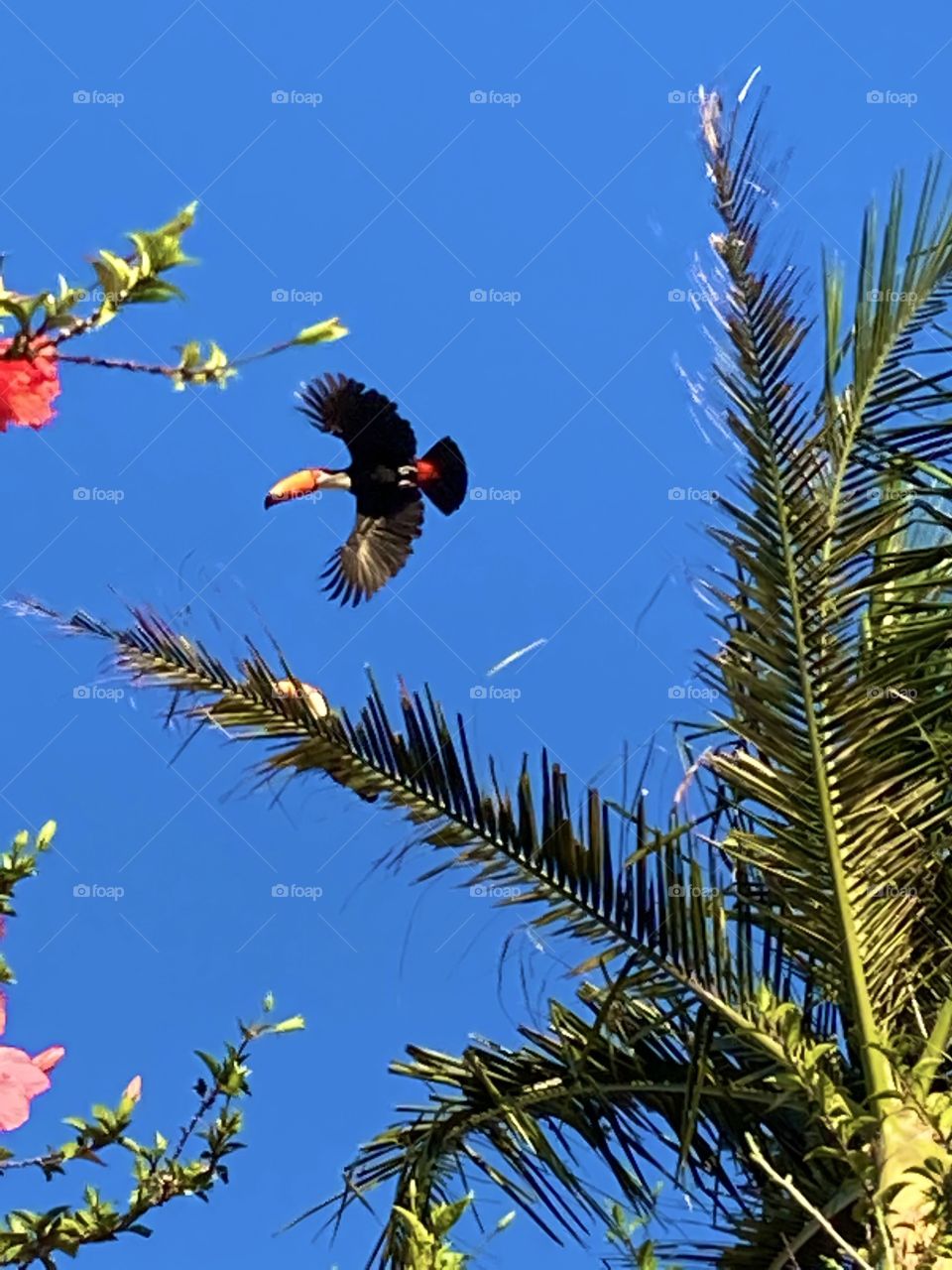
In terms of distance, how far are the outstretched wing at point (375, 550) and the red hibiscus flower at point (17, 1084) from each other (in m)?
5.63

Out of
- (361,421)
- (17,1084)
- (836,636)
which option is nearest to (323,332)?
(17,1084)

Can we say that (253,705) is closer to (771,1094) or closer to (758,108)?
(771,1094)

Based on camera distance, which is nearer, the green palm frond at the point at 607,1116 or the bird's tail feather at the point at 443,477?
the green palm frond at the point at 607,1116

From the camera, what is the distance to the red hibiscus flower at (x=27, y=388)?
5.93 feet

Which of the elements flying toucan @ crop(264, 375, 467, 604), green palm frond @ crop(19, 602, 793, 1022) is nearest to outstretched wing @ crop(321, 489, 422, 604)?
flying toucan @ crop(264, 375, 467, 604)

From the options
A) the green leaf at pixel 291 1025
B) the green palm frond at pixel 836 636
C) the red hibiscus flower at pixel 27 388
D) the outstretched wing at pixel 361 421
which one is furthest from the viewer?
the outstretched wing at pixel 361 421

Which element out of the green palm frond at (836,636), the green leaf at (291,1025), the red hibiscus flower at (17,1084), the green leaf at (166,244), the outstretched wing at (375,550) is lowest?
the red hibiscus flower at (17,1084)

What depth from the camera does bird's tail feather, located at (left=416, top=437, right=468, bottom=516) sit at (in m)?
8.45

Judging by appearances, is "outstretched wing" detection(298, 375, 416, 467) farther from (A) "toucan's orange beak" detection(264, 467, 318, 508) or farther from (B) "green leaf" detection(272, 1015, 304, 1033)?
(B) "green leaf" detection(272, 1015, 304, 1033)

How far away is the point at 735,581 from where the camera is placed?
165 inches

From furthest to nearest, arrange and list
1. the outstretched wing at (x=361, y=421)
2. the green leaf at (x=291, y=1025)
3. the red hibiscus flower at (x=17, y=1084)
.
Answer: the outstretched wing at (x=361, y=421) < the green leaf at (x=291, y=1025) < the red hibiscus flower at (x=17, y=1084)

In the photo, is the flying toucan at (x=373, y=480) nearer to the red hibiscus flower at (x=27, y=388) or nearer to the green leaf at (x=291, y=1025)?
the green leaf at (x=291, y=1025)

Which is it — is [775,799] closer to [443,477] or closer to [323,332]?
[323,332]

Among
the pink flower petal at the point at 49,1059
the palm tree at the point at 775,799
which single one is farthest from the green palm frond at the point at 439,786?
the pink flower petal at the point at 49,1059
